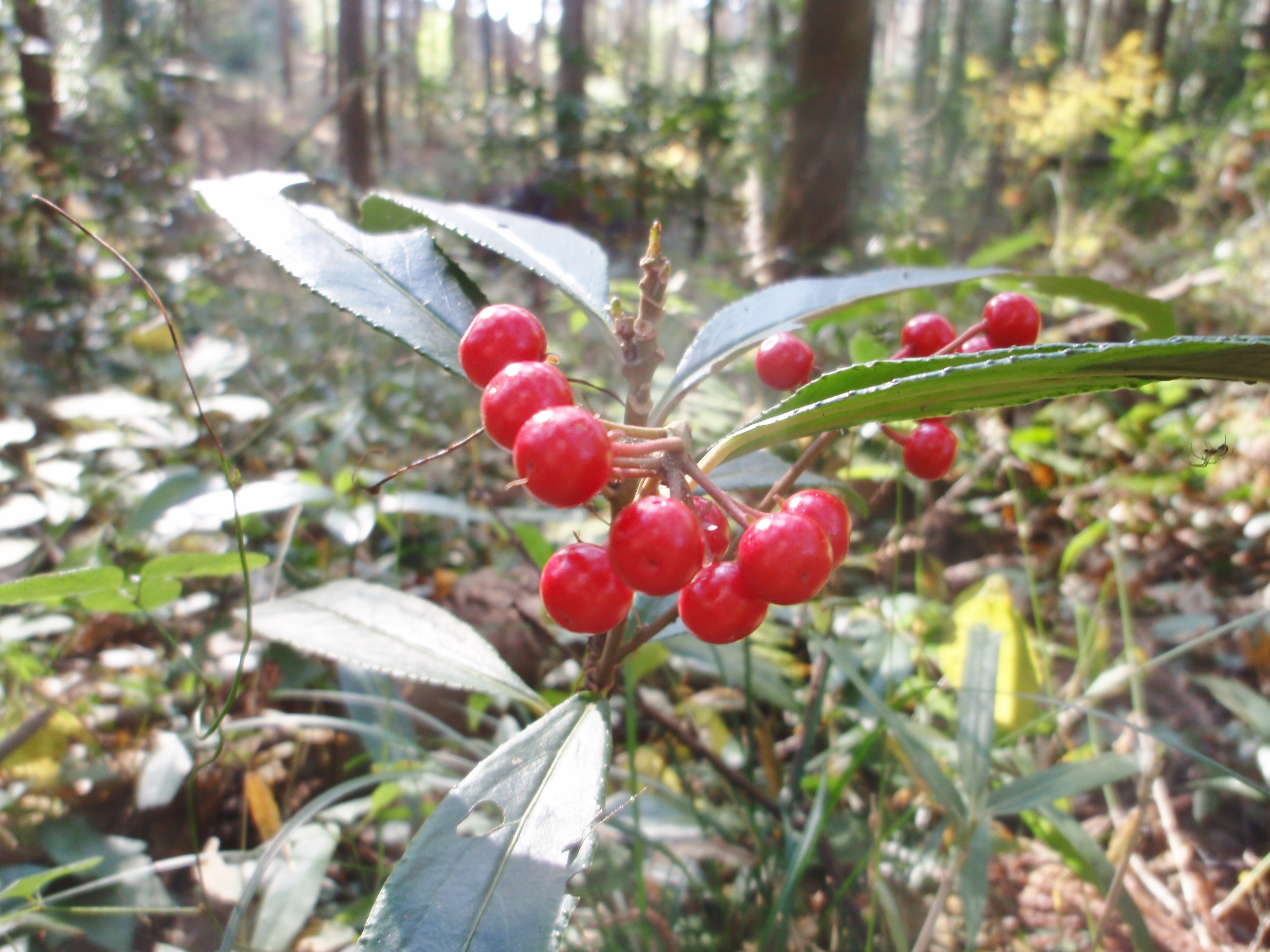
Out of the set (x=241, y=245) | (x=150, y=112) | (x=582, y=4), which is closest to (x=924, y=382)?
(x=241, y=245)

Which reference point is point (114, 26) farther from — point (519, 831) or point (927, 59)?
point (927, 59)

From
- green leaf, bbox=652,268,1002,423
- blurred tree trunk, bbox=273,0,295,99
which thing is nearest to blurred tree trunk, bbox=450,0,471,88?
blurred tree trunk, bbox=273,0,295,99

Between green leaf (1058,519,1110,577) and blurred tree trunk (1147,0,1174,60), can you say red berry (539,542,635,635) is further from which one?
blurred tree trunk (1147,0,1174,60)

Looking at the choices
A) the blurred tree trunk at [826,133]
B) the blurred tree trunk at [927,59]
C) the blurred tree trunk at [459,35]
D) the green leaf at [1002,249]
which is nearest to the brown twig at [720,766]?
the green leaf at [1002,249]

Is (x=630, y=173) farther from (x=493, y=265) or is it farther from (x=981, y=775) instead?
(x=981, y=775)

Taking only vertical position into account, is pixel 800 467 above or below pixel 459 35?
below

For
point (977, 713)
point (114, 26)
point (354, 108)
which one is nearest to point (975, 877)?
point (977, 713)
